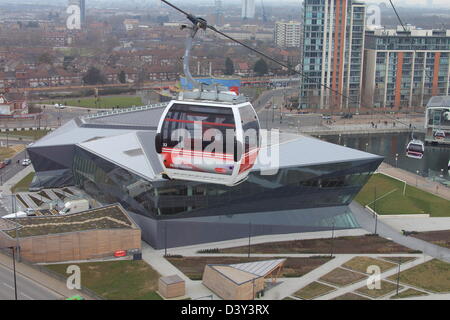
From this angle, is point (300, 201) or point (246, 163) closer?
point (246, 163)

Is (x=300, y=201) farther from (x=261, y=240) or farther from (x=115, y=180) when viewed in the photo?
(x=115, y=180)

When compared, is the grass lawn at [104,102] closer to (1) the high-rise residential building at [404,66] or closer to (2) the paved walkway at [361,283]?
(1) the high-rise residential building at [404,66]

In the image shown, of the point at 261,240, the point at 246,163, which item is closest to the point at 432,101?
the point at 261,240

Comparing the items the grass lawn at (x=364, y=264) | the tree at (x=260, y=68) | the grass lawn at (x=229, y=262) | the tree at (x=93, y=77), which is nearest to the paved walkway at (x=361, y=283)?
the grass lawn at (x=364, y=264)

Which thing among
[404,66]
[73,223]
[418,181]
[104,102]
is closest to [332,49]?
[404,66]

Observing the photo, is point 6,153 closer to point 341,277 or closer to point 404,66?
point 341,277

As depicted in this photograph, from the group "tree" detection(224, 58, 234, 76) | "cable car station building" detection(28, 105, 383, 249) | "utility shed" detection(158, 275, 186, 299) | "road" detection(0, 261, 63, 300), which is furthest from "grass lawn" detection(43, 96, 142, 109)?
"utility shed" detection(158, 275, 186, 299)
